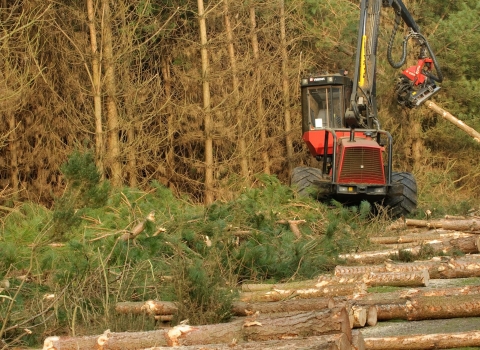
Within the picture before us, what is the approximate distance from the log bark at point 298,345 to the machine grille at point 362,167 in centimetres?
1038

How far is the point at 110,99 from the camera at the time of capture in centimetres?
1997

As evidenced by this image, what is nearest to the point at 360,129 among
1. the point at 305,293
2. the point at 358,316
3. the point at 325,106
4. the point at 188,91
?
the point at 325,106

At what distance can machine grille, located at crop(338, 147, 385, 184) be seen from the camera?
55.6 ft

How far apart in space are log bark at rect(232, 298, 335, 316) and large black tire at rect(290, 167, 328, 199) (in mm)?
8726

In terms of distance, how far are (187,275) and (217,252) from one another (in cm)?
188

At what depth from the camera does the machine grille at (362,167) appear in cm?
1694

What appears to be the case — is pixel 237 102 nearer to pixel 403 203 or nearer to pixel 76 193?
pixel 403 203

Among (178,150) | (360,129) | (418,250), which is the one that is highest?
(360,129)

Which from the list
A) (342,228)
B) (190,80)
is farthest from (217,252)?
(190,80)

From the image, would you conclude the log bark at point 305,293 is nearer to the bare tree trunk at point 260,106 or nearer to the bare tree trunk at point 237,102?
the bare tree trunk at point 237,102

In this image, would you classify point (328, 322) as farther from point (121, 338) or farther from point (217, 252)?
point (217, 252)

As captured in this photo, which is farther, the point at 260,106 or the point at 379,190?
the point at 260,106

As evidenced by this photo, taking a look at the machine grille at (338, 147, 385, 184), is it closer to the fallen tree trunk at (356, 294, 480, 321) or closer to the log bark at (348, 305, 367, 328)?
the fallen tree trunk at (356, 294, 480, 321)

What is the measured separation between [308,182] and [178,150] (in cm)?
821
